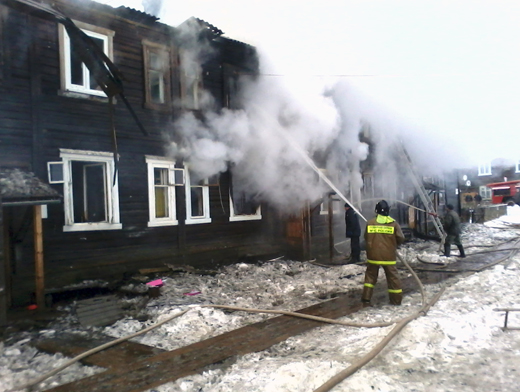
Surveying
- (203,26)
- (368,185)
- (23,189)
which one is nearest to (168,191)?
(23,189)

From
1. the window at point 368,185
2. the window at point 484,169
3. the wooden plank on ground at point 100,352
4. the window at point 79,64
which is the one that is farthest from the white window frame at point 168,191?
the window at point 484,169

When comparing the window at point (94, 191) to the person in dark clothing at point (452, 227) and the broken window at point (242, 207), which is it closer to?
the broken window at point (242, 207)

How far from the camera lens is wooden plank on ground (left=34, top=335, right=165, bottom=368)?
179 inches

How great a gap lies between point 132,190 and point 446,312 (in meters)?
6.84

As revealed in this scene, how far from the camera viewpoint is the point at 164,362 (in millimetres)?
4379

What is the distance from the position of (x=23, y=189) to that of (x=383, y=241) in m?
5.97

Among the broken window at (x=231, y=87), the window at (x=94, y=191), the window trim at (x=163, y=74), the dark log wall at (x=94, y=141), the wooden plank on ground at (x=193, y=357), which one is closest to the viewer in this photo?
the wooden plank on ground at (x=193, y=357)

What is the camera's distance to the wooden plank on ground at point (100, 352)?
4.54 metres

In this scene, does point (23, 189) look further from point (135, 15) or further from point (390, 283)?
point (390, 283)

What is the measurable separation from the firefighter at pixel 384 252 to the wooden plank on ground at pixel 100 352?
3.63m

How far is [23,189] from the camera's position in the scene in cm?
638

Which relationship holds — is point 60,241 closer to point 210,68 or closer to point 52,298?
point 52,298

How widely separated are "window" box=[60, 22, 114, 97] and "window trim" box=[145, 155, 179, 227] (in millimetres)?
1915

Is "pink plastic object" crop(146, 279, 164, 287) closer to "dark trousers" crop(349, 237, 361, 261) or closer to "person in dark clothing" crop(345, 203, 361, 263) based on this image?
"person in dark clothing" crop(345, 203, 361, 263)
